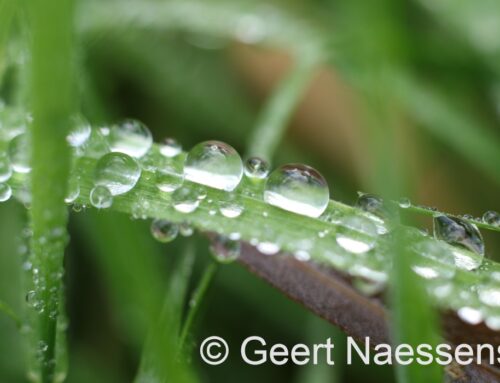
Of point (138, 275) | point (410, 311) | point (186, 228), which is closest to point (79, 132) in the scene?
point (186, 228)

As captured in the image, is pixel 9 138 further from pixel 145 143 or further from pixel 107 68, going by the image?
pixel 107 68

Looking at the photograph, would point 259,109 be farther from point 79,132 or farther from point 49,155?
point 49,155

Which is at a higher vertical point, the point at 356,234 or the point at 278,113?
the point at 278,113

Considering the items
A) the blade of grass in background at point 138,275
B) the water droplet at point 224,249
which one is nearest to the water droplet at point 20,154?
the blade of grass in background at point 138,275

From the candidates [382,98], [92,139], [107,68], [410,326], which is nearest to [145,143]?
[92,139]

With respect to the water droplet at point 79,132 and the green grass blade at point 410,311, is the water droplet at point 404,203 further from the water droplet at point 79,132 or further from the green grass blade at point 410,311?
the water droplet at point 79,132

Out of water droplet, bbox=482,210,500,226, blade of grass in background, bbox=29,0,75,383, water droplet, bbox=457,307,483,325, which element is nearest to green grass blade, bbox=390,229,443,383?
water droplet, bbox=457,307,483,325

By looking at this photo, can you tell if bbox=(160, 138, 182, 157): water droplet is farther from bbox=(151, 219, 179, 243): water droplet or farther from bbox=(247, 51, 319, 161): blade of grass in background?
bbox=(247, 51, 319, 161): blade of grass in background
